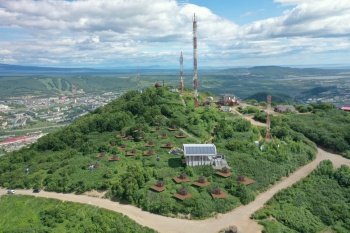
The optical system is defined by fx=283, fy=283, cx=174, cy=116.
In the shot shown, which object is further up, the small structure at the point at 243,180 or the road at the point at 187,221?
the small structure at the point at 243,180

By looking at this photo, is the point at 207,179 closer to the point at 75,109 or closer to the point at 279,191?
the point at 279,191

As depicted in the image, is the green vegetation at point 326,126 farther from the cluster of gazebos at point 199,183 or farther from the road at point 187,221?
the cluster of gazebos at point 199,183

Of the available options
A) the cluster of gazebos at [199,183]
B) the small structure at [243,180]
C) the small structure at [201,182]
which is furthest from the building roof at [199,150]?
the small structure at [243,180]

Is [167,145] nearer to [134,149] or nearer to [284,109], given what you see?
[134,149]

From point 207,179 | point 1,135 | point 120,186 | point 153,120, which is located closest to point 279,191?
point 207,179

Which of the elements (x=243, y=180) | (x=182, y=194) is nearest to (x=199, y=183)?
(x=182, y=194)

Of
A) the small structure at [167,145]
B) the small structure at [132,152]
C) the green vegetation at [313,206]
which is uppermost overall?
the small structure at [167,145]

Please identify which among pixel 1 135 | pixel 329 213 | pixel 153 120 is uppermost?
pixel 153 120

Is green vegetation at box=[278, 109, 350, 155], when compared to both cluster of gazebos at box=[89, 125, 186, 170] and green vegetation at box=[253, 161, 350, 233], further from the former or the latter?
cluster of gazebos at box=[89, 125, 186, 170]
